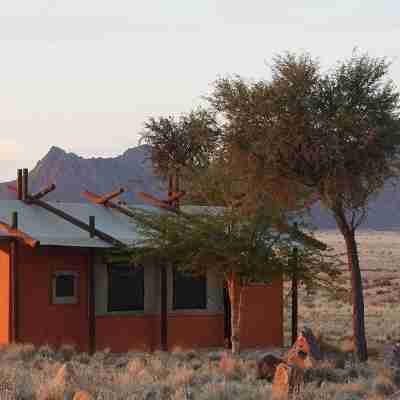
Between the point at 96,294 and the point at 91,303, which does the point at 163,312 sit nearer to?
the point at 96,294

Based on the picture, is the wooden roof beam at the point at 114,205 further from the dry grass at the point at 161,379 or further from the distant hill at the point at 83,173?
the distant hill at the point at 83,173

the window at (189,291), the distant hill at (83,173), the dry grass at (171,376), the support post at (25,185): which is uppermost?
the distant hill at (83,173)

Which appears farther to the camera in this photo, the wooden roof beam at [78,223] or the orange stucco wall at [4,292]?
the wooden roof beam at [78,223]

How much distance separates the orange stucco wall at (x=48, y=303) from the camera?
22.7 meters

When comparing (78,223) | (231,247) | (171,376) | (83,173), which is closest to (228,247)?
(231,247)

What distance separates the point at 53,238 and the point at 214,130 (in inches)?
187

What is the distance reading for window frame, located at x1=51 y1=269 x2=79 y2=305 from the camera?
23.2 metres

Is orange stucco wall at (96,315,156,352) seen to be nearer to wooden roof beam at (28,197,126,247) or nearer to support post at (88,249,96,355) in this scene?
Result: support post at (88,249,96,355)

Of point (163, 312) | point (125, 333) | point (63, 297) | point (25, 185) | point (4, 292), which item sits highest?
point (25, 185)

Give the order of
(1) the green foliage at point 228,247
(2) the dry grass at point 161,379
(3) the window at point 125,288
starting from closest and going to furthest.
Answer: (2) the dry grass at point 161,379 → (1) the green foliage at point 228,247 → (3) the window at point 125,288

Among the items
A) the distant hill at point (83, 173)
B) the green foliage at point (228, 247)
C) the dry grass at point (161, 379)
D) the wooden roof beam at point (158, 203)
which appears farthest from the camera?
the distant hill at point (83, 173)

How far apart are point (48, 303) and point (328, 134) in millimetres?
7582

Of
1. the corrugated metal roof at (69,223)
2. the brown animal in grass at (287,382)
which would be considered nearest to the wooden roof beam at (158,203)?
the corrugated metal roof at (69,223)

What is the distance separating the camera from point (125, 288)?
24.2 meters
